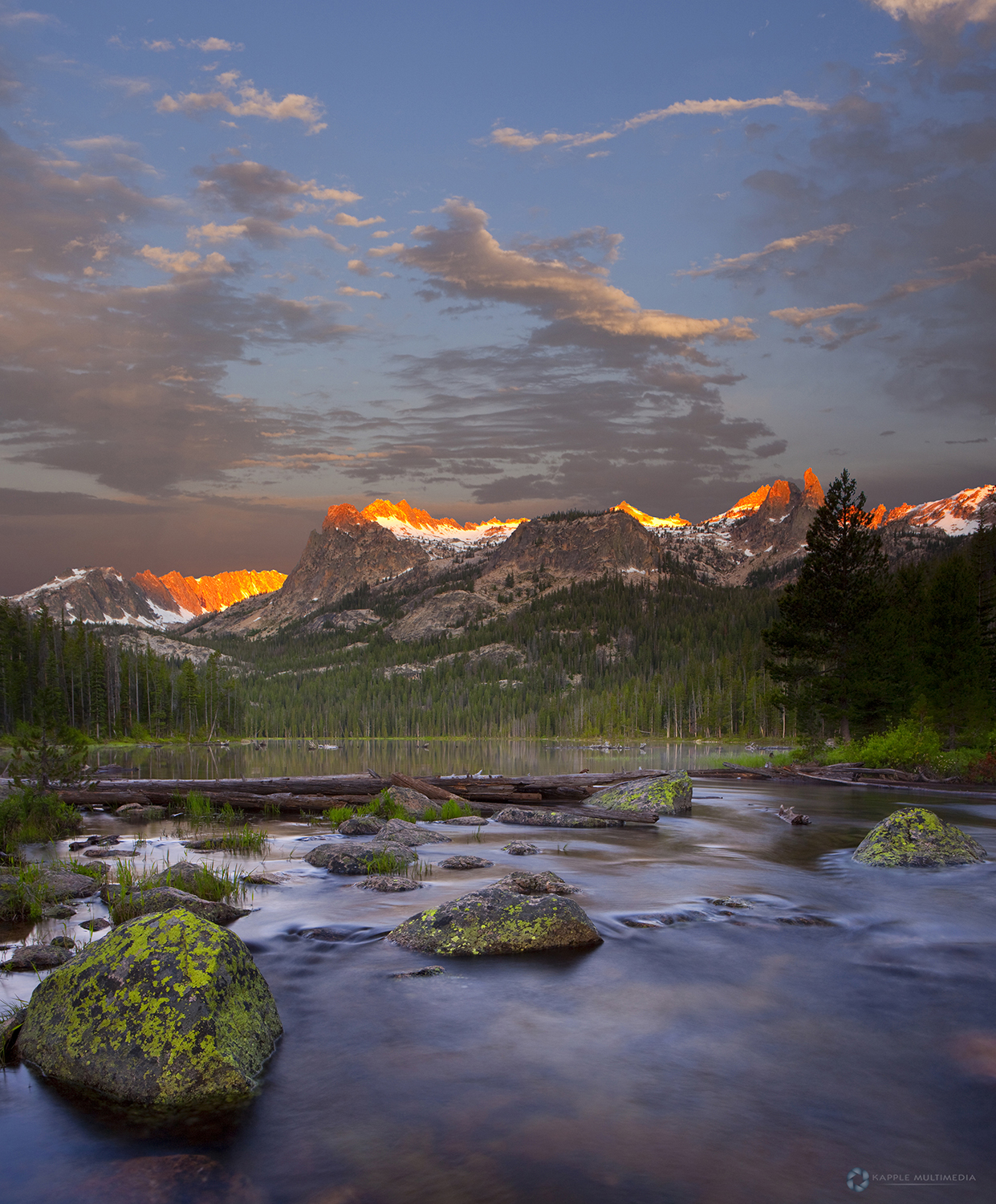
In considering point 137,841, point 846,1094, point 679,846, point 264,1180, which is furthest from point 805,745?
point 264,1180

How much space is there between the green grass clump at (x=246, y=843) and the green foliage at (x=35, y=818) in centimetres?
564

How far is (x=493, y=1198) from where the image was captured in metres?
5.41

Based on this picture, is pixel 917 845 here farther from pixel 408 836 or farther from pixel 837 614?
pixel 837 614

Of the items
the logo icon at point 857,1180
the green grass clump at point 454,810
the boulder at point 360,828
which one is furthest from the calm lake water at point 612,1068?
the green grass clump at point 454,810

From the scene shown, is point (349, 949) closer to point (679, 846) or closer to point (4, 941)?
point (4, 941)

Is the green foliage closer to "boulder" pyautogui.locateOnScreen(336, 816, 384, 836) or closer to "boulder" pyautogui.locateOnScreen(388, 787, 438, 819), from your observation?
"boulder" pyautogui.locateOnScreen(336, 816, 384, 836)

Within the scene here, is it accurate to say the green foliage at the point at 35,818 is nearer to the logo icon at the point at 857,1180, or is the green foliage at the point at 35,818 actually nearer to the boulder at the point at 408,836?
the boulder at the point at 408,836

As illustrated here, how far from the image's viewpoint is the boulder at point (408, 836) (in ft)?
67.9

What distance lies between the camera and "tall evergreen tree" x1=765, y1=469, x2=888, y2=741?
139ft

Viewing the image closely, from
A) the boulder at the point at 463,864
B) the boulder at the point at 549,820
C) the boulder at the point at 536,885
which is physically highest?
the boulder at the point at 536,885

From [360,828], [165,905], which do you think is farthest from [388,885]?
[360,828]

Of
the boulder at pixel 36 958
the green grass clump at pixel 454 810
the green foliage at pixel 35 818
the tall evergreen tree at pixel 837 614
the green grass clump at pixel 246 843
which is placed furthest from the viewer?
the tall evergreen tree at pixel 837 614

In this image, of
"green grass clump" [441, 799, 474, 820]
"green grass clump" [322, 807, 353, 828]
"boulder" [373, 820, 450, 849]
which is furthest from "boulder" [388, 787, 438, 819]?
"boulder" [373, 820, 450, 849]

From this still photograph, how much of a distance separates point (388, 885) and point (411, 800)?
12332 mm
